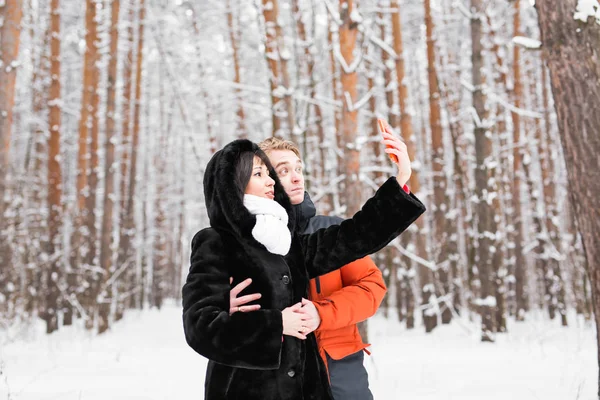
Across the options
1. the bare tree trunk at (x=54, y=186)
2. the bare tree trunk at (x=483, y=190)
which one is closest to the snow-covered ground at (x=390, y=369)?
the bare tree trunk at (x=483, y=190)

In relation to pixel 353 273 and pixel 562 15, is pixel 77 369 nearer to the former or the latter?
pixel 353 273

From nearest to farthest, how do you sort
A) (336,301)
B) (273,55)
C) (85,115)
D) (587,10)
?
(336,301) < (587,10) < (273,55) < (85,115)

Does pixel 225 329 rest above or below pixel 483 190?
below

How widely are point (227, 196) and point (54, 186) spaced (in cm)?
983

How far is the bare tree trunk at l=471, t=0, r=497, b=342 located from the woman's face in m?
6.53

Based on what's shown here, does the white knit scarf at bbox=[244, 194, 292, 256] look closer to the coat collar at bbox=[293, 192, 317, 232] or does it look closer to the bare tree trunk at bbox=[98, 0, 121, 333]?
the coat collar at bbox=[293, 192, 317, 232]

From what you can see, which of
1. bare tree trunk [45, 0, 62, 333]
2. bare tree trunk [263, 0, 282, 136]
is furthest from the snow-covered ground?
bare tree trunk [263, 0, 282, 136]

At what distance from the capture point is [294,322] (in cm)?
195

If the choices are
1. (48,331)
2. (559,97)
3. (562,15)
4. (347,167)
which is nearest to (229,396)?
(559,97)

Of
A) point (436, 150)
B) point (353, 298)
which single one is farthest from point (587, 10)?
point (436, 150)

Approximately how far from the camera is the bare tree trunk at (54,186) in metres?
10.0

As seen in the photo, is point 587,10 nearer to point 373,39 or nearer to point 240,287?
point 240,287

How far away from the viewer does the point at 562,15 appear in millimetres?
3674

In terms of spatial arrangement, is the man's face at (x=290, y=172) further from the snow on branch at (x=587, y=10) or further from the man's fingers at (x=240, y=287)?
the snow on branch at (x=587, y=10)
